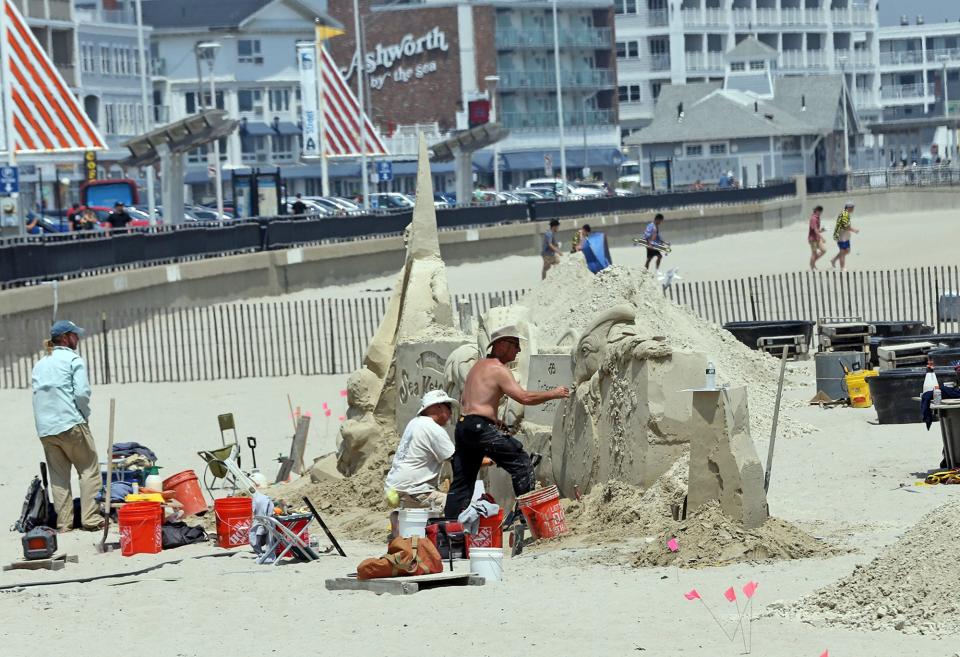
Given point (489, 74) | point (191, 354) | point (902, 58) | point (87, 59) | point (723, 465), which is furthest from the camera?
point (902, 58)

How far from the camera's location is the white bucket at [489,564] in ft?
39.1

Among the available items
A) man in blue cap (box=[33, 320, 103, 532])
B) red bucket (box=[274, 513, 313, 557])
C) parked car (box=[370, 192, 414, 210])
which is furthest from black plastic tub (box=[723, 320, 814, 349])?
parked car (box=[370, 192, 414, 210])

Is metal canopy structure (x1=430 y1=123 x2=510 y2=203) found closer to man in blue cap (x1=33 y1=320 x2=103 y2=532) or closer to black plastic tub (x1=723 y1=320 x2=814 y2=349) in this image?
black plastic tub (x1=723 y1=320 x2=814 y2=349)

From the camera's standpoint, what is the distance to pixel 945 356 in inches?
776

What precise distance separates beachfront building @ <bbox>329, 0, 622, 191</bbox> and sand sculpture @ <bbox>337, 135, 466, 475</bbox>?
8654 centimetres

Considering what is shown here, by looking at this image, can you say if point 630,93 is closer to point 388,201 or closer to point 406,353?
point 388,201

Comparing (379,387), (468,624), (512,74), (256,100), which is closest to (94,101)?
(256,100)

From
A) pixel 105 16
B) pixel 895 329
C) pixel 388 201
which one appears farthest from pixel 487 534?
pixel 105 16

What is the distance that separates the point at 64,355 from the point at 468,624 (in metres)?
5.86

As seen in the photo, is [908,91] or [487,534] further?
[908,91]

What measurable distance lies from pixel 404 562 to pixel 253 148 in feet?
307

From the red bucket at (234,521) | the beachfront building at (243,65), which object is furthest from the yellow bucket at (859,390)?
the beachfront building at (243,65)

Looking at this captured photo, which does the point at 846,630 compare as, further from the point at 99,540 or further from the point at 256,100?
the point at 256,100

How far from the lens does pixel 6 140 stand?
108 ft
